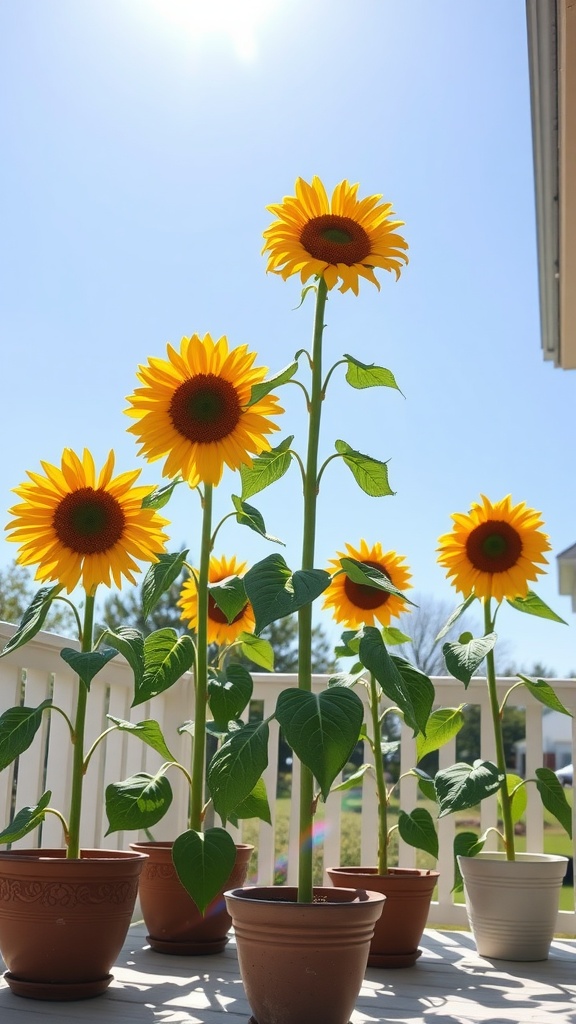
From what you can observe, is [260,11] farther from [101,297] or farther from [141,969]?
[101,297]

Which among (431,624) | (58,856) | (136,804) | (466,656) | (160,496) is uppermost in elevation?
(431,624)

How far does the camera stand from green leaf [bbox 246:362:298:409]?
4.88ft

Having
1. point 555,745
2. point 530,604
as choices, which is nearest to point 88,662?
point 530,604

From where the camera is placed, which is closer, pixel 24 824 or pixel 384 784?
pixel 24 824

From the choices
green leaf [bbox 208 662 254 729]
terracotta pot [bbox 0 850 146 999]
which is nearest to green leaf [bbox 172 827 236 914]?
terracotta pot [bbox 0 850 146 999]

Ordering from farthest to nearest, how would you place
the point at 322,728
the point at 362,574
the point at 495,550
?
the point at 495,550 < the point at 362,574 < the point at 322,728

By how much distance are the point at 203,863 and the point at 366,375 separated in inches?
34.6

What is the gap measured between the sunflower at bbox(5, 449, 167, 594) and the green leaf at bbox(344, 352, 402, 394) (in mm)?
449

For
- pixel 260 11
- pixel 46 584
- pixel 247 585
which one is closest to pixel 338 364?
pixel 247 585

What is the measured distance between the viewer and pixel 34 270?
6.70 metres

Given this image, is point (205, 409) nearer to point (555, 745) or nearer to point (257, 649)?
point (257, 649)

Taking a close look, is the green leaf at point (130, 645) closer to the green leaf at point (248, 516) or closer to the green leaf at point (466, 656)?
the green leaf at point (248, 516)

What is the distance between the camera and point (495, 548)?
223 cm

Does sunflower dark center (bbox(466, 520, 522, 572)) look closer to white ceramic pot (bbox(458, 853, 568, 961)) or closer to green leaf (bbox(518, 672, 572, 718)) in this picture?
green leaf (bbox(518, 672, 572, 718))
